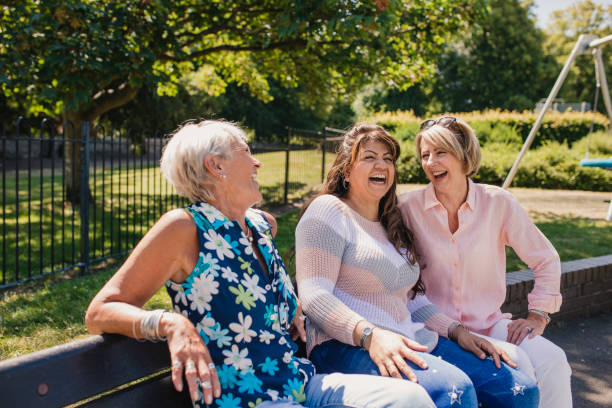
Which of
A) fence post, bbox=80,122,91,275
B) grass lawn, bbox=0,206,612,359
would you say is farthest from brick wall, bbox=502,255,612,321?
fence post, bbox=80,122,91,275

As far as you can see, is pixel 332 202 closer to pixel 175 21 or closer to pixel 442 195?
pixel 442 195

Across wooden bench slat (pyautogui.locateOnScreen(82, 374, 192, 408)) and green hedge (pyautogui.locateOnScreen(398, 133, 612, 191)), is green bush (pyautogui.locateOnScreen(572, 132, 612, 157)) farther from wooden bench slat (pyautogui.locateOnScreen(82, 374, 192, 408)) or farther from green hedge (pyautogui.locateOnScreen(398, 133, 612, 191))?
wooden bench slat (pyautogui.locateOnScreen(82, 374, 192, 408))

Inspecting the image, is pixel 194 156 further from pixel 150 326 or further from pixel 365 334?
pixel 365 334

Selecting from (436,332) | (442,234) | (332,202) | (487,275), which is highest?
(332,202)

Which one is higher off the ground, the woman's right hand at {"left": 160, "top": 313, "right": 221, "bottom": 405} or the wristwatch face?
the woman's right hand at {"left": 160, "top": 313, "right": 221, "bottom": 405}

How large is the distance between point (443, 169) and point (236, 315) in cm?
152

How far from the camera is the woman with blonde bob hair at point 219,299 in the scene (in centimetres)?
148

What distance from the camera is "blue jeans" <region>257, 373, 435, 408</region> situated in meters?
1.73

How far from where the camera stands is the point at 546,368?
2387mm

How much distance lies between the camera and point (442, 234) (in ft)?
8.85

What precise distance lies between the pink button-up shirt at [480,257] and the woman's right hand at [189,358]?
1.57 metres

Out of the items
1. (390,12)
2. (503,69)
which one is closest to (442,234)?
(390,12)

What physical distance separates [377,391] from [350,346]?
399mm

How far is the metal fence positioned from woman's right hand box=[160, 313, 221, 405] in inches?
144
